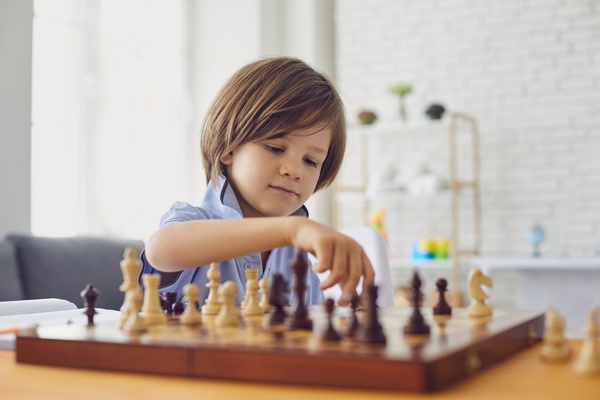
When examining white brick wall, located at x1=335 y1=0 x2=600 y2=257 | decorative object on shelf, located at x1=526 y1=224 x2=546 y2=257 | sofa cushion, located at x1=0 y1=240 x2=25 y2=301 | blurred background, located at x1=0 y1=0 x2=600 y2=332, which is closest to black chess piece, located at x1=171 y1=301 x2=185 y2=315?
sofa cushion, located at x1=0 y1=240 x2=25 y2=301

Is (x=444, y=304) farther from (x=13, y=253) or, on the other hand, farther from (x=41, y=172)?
(x=41, y=172)

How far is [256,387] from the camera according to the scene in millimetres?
696

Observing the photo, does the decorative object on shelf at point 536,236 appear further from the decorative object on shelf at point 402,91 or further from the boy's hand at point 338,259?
the boy's hand at point 338,259

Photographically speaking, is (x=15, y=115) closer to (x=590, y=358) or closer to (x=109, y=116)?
(x=109, y=116)

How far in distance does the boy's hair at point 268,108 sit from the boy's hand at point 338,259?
65 cm

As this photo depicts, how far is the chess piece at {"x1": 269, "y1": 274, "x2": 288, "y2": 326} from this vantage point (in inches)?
35.1

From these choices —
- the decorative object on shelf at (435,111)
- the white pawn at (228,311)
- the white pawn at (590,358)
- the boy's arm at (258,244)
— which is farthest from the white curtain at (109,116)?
the white pawn at (590,358)

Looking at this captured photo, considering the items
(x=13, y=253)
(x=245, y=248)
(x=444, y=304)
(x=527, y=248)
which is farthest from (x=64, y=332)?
(x=527, y=248)

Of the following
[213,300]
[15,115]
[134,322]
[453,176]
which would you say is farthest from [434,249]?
[134,322]

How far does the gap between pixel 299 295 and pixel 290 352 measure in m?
0.19

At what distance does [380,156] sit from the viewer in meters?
5.95

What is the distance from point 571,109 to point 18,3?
3662 millimetres

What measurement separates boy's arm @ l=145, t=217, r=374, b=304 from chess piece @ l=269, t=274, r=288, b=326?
76 mm

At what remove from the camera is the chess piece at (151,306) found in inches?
38.6
